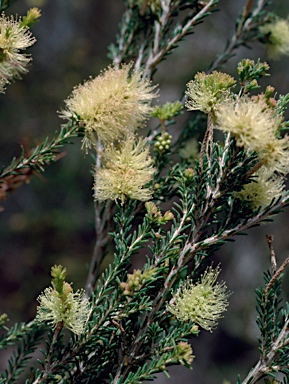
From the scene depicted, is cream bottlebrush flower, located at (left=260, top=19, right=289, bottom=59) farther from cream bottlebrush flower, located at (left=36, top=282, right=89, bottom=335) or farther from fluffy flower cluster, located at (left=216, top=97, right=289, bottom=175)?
cream bottlebrush flower, located at (left=36, top=282, right=89, bottom=335)

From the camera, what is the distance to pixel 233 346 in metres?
3.34

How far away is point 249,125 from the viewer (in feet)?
2.52

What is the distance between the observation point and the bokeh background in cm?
303

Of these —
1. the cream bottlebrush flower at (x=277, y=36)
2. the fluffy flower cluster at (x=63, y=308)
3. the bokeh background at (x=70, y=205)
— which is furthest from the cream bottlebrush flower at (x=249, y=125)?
the bokeh background at (x=70, y=205)

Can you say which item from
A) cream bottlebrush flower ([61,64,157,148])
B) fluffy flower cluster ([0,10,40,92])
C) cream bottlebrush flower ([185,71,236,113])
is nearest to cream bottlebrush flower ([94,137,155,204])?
cream bottlebrush flower ([61,64,157,148])

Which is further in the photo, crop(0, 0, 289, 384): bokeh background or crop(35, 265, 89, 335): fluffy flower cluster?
crop(0, 0, 289, 384): bokeh background

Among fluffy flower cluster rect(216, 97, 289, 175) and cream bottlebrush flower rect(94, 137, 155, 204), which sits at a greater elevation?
cream bottlebrush flower rect(94, 137, 155, 204)

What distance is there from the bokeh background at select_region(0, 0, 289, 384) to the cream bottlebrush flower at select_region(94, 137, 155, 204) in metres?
2.06

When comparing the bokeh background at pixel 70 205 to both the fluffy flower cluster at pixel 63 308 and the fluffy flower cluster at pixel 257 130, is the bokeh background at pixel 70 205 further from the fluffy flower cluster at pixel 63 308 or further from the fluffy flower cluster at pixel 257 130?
the fluffy flower cluster at pixel 257 130

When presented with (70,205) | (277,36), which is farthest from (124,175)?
(70,205)

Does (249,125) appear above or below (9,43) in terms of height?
below

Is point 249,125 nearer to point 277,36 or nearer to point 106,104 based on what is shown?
point 106,104

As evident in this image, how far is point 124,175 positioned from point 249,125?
271 millimetres

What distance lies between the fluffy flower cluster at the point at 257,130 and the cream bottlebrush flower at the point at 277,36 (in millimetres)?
622
